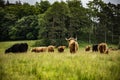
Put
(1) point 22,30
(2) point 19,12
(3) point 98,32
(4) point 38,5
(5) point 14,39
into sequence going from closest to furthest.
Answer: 1. (5) point 14,39
2. (1) point 22,30
3. (2) point 19,12
4. (4) point 38,5
5. (3) point 98,32

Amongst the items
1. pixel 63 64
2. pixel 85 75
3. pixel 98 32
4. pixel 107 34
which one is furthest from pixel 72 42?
pixel 98 32

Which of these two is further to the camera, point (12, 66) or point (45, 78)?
point (12, 66)

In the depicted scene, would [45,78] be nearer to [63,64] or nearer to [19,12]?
[63,64]

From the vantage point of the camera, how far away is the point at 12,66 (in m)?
5.40

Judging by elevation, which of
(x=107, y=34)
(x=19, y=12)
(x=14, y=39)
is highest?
(x=19, y=12)

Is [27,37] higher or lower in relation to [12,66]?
higher

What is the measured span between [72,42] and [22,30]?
242 inches

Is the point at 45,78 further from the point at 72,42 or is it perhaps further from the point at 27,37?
the point at 72,42

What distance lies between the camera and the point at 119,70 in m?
5.56

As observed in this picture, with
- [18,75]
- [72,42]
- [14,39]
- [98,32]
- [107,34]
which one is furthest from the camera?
[98,32]

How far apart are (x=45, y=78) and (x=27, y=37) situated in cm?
97

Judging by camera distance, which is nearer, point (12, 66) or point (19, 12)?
point (12, 66)

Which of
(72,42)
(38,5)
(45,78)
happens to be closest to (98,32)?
(72,42)

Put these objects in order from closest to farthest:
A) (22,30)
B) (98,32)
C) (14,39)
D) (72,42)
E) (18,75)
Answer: (18,75) → (14,39) → (22,30) → (72,42) → (98,32)
